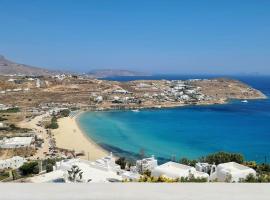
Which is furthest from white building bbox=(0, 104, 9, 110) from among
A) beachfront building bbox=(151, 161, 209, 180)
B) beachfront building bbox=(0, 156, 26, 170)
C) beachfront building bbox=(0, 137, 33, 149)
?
beachfront building bbox=(151, 161, 209, 180)

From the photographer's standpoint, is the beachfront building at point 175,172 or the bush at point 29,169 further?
the bush at point 29,169

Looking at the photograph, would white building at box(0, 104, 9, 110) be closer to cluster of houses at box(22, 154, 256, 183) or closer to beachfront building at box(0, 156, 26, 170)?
beachfront building at box(0, 156, 26, 170)

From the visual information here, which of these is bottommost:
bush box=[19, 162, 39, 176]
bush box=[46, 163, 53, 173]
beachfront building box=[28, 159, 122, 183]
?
bush box=[19, 162, 39, 176]

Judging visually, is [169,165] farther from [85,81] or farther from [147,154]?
[85,81]

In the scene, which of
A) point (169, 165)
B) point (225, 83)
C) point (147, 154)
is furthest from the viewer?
point (225, 83)

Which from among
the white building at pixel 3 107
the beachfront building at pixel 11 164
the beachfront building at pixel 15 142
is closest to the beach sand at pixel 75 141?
the beachfront building at pixel 15 142

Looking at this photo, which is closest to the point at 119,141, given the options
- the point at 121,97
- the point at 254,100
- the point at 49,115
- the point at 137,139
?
the point at 137,139

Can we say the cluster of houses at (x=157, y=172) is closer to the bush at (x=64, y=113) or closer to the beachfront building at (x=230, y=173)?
the beachfront building at (x=230, y=173)

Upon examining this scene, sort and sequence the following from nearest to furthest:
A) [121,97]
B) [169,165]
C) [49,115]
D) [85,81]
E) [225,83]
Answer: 1. [169,165]
2. [49,115]
3. [121,97]
4. [85,81]
5. [225,83]
